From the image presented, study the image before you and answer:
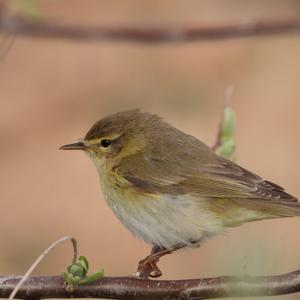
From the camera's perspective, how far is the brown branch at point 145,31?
8703mm

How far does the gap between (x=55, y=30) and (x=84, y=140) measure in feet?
9.55

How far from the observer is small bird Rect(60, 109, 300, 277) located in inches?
234

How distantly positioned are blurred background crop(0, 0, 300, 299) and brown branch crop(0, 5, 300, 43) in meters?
0.77

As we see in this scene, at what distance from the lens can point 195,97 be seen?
12.6 meters

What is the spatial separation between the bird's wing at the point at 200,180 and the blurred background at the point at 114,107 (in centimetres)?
380

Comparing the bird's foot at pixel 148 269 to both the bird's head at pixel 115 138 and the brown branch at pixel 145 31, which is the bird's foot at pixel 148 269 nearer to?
the bird's head at pixel 115 138

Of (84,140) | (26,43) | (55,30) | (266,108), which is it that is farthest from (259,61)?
(84,140)

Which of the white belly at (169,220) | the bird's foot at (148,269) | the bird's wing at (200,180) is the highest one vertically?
the bird's wing at (200,180)

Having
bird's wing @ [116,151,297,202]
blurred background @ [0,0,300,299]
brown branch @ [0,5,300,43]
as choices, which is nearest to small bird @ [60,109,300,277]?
bird's wing @ [116,151,297,202]

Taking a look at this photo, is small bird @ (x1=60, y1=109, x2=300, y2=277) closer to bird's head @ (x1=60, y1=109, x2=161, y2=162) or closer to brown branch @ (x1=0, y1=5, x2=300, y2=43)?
bird's head @ (x1=60, y1=109, x2=161, y2=162)

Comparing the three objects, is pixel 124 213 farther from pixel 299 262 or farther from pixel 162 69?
pixel 162 69

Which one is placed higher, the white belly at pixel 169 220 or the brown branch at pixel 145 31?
the brown branch at pixel 145 31

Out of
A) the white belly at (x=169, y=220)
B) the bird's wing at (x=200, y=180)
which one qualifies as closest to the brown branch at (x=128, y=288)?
the white belly at (x=169, y=220)

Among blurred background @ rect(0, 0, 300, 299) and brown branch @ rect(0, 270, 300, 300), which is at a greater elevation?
blurred background @ rect(0, 0, 300, 299)
